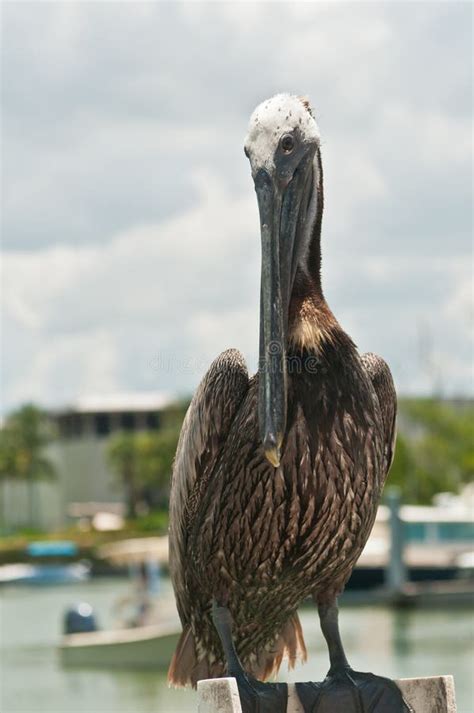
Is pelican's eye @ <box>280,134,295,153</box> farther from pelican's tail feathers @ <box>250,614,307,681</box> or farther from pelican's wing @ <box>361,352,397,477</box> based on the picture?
pelican's tail feathers @ <box>250,614,307,681</box>

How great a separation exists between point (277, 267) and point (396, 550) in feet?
101

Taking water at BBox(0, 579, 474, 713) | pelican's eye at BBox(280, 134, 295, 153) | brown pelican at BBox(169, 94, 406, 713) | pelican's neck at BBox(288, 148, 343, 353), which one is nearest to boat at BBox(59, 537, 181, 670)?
water at BBox(0, 579, 474, 713)

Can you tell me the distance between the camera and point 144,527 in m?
74.1

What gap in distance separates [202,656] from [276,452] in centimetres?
142

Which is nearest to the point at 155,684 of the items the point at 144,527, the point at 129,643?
the point at 129,643

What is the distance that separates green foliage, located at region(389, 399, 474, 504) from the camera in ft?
222

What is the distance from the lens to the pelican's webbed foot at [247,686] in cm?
503

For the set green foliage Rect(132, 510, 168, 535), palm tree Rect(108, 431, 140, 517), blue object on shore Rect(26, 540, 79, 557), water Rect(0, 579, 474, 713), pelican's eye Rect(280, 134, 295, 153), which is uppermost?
palm tree Rect(108, 431, 140, 517)

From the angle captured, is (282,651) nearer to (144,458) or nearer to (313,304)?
(313,304)

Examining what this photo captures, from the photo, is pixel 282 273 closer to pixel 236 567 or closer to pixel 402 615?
pixel 236 567

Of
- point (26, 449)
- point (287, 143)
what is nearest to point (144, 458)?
point (26, 449)

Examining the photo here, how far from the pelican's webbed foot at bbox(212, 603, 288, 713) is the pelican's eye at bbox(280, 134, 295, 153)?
1815 millimetres

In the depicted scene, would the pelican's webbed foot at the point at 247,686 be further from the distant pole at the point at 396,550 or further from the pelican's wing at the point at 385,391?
the distant pole at the point at 396,550

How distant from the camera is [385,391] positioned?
564cm
